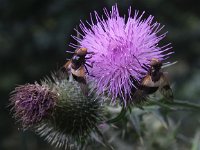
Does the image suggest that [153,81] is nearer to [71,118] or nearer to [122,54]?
[122,54]

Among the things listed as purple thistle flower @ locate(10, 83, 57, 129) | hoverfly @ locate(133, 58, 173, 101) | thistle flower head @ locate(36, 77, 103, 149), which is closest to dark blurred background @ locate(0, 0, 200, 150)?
thistle flower head @ locate(36, 77, 103, 149)

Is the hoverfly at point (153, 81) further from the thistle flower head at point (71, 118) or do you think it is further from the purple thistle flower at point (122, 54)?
the thistle flower head at point (71, 118)

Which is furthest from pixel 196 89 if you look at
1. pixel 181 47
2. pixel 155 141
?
pixel 181 47

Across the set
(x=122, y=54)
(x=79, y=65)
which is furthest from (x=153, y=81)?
(x=79, y=65)

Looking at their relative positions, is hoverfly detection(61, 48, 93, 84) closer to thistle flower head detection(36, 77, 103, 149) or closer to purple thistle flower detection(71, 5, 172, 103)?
purple thistle flower detection(71, 5, 172, 103)

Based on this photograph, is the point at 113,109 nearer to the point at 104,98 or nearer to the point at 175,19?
the point at 104,98

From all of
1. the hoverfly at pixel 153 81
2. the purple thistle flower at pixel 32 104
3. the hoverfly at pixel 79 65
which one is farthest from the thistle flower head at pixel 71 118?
the hoverfly at pixel 153 81
